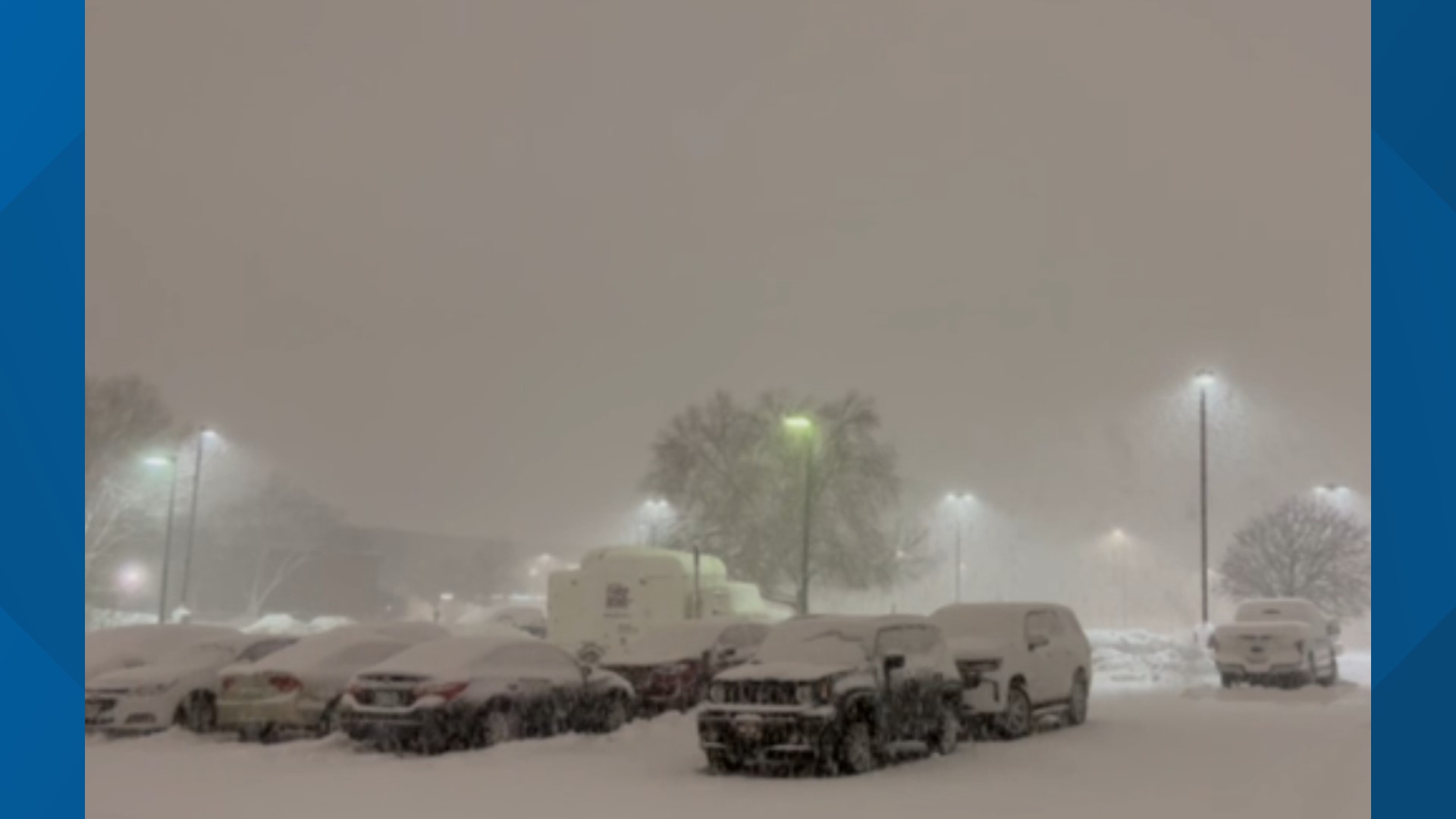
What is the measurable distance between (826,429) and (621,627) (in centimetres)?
2703

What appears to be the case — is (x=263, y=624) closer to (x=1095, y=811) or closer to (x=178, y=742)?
(x=178, y=742)

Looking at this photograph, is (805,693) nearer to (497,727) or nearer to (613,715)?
(497,727)

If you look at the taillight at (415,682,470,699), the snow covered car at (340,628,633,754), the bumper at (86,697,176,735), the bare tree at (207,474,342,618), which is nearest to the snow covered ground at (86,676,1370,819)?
the snow covered car at (340,628,633,754)

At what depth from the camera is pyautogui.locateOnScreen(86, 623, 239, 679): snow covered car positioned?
844 inches

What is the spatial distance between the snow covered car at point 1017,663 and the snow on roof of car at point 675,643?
14.0ft

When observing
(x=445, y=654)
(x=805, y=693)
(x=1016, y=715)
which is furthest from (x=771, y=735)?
(x=1016, y=715)

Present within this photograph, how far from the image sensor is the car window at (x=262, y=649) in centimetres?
2083

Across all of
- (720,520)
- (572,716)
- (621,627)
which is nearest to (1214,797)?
(572,716)

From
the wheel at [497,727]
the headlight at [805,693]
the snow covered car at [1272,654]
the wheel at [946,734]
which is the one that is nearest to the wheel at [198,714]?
the wheel at [497,727]

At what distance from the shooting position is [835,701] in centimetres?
1404

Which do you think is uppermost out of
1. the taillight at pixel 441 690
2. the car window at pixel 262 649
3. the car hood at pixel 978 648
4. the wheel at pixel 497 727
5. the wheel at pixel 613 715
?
the car hood at pixel 978 648

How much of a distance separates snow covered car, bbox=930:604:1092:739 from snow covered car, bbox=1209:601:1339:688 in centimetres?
889

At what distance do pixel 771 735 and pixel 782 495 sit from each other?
40.6 metres

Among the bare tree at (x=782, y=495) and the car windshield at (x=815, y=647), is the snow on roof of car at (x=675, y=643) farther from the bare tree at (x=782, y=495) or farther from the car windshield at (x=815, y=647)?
the bare tree at (x=782, y=495)
